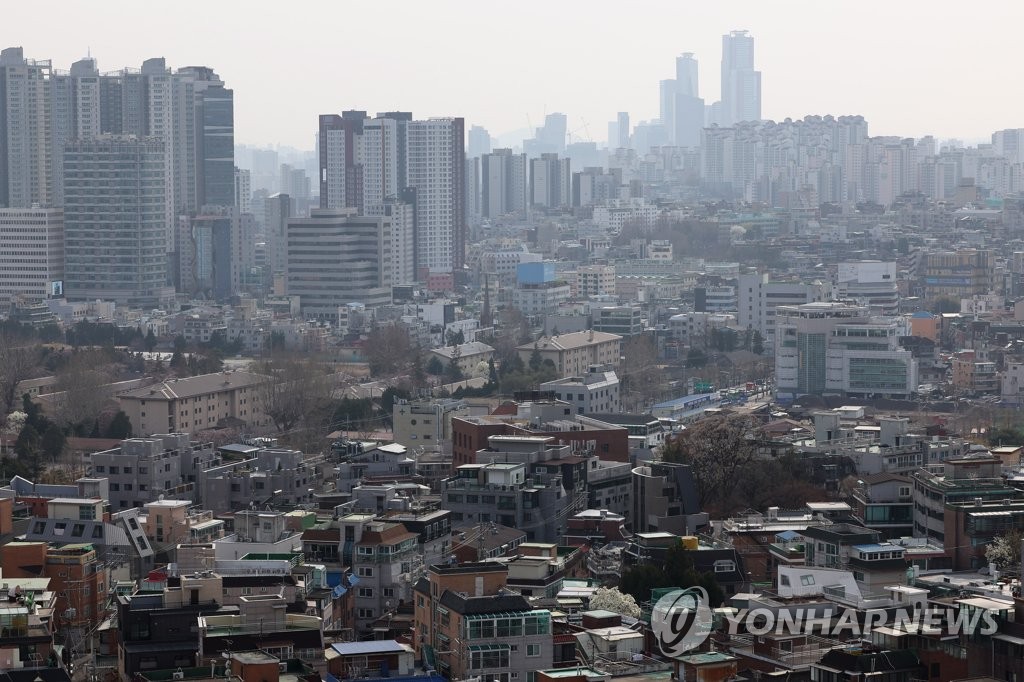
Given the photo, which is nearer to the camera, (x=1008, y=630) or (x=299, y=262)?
(x=1008, y=630)

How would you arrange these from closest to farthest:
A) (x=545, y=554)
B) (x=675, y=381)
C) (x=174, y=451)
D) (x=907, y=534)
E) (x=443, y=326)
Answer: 1. (x=545, y=554)
2. (x=907, y=534)
3. (x=174, y=451)
4. (x=675, y=381)
5. (x=443, y=326)

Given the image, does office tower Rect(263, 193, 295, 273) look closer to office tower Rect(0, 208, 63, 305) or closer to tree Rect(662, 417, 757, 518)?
office tower Rect(0, 208, 63, 305)

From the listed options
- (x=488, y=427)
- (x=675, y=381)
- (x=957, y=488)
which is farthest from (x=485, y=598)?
(x=675, y=381)

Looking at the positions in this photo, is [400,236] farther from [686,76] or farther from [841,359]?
[686,76]

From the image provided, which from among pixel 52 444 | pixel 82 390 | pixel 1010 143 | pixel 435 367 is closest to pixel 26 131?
pixel 435 367

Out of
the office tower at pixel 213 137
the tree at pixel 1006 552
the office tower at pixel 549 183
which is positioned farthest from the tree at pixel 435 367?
the office tower at pixel 549 183

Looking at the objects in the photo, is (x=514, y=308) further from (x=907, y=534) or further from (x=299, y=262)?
(x=907, y=534)

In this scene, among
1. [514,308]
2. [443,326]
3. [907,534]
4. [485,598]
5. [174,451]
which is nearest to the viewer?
[485,598]
